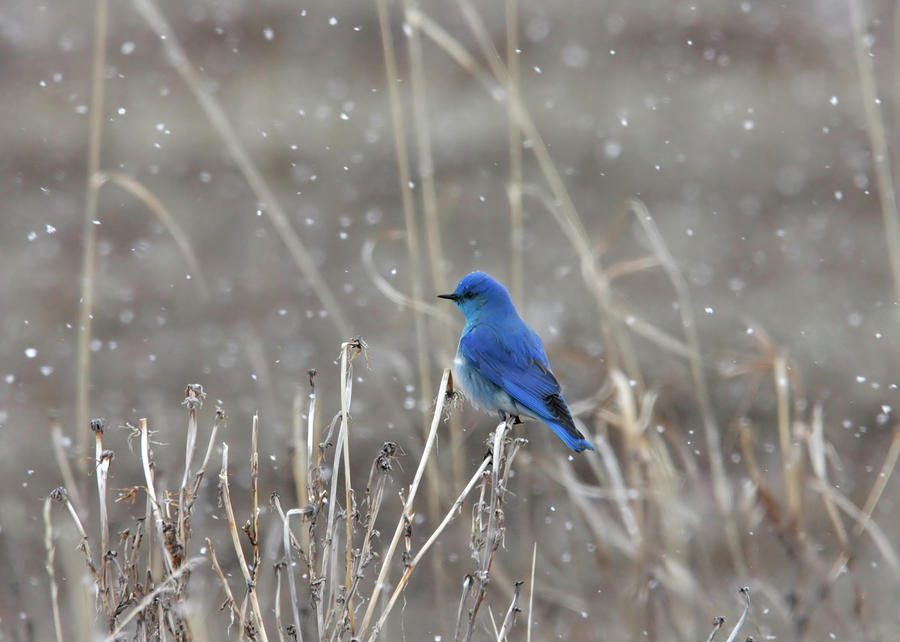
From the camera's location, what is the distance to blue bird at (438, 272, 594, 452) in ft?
9.32

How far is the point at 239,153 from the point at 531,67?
13.4 ft

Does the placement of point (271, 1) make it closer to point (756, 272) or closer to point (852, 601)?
point (756, 272)

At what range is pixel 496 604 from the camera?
15.2ft

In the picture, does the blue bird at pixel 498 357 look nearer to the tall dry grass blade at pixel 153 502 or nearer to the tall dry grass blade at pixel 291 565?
the tall dry grass blade at pixel 291 565

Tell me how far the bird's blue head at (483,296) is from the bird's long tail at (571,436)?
50 cm

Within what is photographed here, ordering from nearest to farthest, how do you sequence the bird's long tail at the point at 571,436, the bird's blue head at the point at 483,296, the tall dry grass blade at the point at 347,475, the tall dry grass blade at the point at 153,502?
the tall dry grass blade at the point at 153,502, the tall dry grass blade at the point at 347,475, the bird's long tail at the point at 571,436, the bird's blue head at the point at 483,296

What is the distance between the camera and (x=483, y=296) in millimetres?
3023

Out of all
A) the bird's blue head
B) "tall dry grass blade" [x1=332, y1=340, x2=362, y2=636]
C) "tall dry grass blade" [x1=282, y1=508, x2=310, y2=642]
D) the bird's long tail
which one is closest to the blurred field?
the bird's blue head

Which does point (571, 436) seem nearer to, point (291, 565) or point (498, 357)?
point (498, 357)

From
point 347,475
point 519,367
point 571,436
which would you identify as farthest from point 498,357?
point 347,475

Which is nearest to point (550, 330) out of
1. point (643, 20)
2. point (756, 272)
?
point (756, 272)

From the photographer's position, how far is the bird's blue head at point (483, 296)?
301cm

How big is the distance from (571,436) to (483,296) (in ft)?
2.04

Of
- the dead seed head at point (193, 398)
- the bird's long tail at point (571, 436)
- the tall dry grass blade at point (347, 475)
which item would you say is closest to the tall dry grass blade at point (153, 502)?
the dead seed head at point (193, 398)
